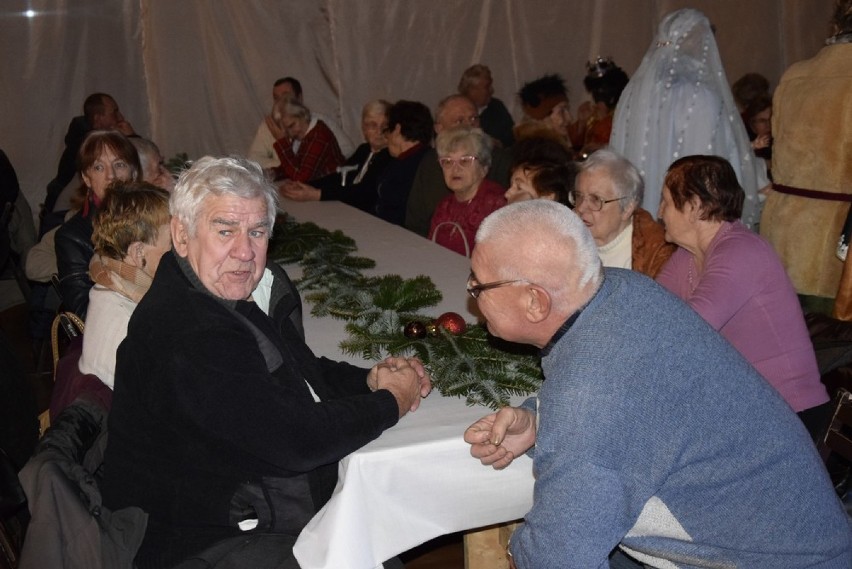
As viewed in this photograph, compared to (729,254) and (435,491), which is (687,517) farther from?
(729,254)

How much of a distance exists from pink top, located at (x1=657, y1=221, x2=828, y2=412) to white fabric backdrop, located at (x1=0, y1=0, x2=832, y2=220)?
7.01m

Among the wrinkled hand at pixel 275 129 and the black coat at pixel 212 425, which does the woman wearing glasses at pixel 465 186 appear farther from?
the wrinkled hand at pixel 275 129

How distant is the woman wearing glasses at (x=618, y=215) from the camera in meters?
3.37

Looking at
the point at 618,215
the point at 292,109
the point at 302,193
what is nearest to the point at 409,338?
the point at 618,215

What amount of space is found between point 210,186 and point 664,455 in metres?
1.20

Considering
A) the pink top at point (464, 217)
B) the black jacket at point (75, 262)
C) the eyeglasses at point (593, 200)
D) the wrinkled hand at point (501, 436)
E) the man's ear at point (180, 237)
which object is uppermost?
the man's ear at point (180, 237)

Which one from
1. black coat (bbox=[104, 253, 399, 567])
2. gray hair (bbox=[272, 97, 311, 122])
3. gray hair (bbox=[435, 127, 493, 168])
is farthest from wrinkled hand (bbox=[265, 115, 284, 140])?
black coat (bbox=[104, 253, 399, 567])

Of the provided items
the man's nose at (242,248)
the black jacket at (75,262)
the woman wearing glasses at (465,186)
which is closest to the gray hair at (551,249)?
the man's nose at (242,248)

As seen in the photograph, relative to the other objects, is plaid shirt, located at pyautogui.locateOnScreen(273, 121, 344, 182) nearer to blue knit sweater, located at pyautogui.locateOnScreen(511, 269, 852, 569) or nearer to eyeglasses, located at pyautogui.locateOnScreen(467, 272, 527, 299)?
eyeglasses, located at pyautogui.locateOnScreen(467, 272, 527, 299)

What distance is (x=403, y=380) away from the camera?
2.27 meters

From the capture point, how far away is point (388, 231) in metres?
4.75

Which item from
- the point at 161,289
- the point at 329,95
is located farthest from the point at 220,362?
the point at 329,95

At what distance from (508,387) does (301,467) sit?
0.59 meters

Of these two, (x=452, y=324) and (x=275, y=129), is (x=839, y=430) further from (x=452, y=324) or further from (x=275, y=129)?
(x=275, y=129)
